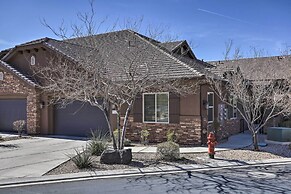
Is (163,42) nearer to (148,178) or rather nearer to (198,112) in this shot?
(198,112)

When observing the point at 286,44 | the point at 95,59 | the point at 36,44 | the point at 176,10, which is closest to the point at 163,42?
the point at 176,10

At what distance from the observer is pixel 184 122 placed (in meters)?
13.6

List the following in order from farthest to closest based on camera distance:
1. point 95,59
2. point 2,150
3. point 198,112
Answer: point 198,112
point 2,150
point 95,59

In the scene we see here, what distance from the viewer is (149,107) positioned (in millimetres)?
14680

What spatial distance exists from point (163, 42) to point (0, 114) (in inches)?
535

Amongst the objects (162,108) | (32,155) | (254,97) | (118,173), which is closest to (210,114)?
(162,108)

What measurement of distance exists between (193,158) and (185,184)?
316 cm

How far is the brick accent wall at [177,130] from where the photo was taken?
13.3 metres

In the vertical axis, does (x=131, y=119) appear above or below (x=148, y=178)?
above

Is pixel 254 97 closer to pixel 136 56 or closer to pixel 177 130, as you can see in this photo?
pixel 177 130

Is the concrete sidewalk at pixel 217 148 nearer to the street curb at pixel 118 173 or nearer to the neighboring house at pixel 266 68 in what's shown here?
the street curb at pixel 118 173

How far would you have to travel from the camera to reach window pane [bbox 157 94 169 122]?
1422 cm

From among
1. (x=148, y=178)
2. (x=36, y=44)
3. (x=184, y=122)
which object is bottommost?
(x=148, y=178)

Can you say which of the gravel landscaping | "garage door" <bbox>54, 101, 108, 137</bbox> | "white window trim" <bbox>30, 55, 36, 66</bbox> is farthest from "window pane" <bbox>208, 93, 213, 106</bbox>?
"white window trim" <bbox>30, 55, 36, 66</bbox>
